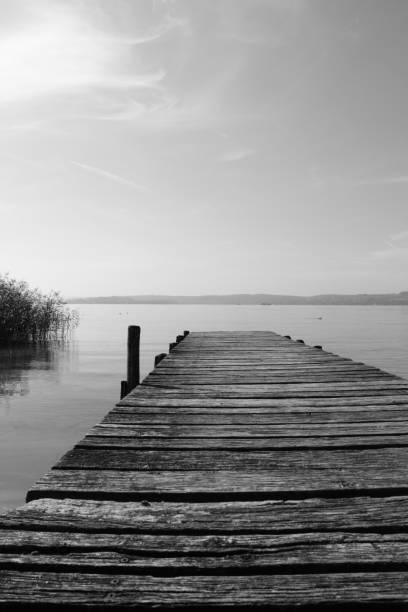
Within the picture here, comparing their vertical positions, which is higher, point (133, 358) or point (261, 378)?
point (133, 358)

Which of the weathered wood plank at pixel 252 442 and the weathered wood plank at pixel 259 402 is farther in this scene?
the weathered wood plank at pixel 259 402

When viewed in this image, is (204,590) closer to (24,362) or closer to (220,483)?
(220,483)

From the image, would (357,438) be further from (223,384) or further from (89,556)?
(223,384)

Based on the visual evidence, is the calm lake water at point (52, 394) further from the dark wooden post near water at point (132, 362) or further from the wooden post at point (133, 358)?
the wooden post at point (133, 358)

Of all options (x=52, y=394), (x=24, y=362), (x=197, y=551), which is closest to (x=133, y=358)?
(x=52, y=394)

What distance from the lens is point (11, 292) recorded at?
2119cm

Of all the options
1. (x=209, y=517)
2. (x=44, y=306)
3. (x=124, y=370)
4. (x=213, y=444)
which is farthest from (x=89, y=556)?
(x=44, y=306)

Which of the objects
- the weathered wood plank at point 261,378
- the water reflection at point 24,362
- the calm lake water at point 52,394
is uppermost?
the weathered wood plank at point 261,378

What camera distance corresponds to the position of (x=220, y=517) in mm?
2402

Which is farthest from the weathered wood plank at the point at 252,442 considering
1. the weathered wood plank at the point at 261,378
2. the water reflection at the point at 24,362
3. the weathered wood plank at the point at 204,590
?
the water reflection at the point at 24,362

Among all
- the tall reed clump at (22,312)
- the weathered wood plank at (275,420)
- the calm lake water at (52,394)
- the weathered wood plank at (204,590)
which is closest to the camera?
the weathered wood plank at (204,590)

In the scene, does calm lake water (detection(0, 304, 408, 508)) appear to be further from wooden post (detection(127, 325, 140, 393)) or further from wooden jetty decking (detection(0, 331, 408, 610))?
wooden jetty decking (detection(0, 331, 408, 610))

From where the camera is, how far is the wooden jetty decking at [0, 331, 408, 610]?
1808 mm

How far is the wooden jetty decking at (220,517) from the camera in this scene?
1808 millimetres
